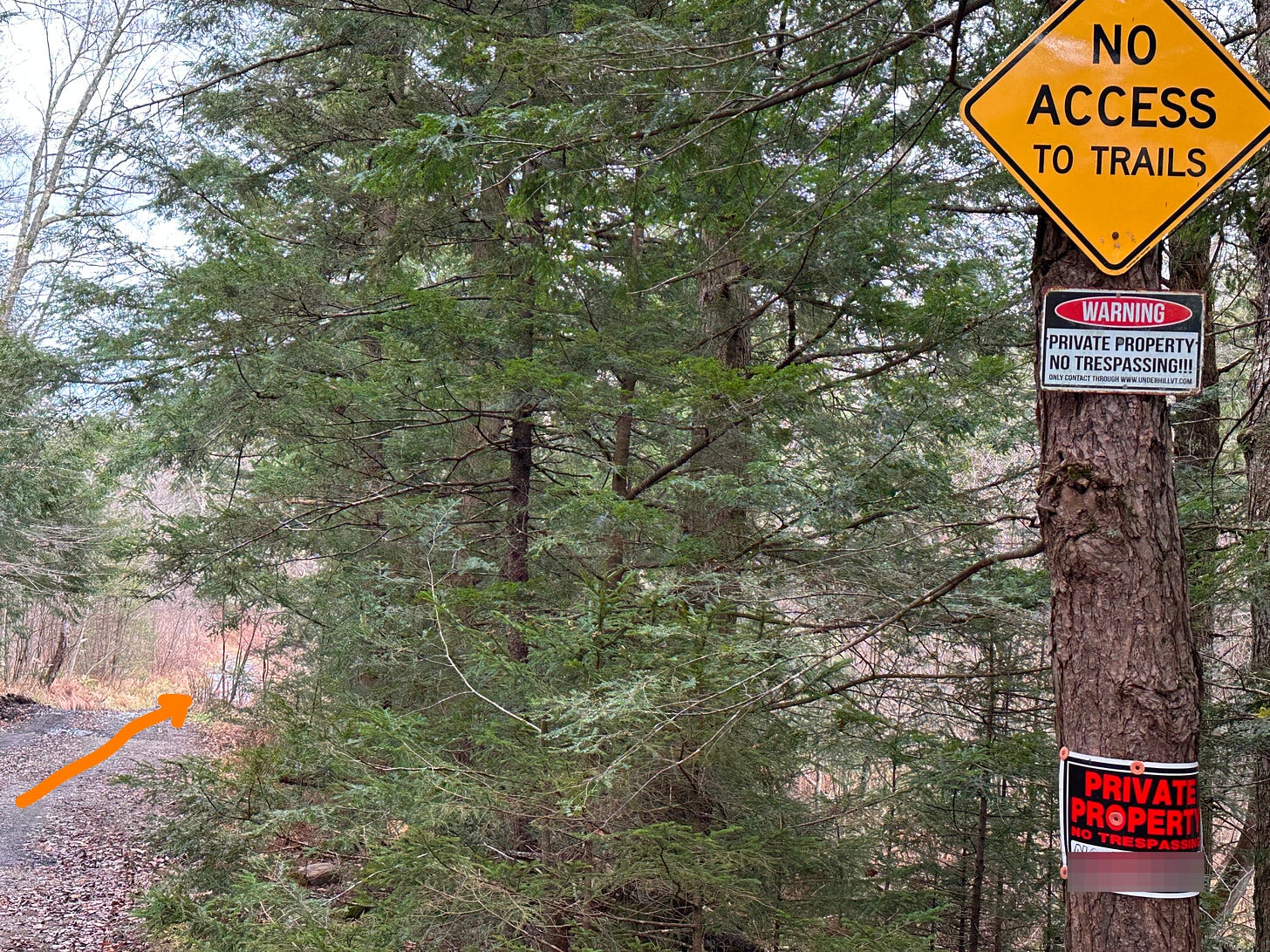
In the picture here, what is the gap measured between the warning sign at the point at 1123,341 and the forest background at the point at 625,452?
57 centimetres

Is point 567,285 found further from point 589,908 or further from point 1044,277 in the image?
point 1044,277

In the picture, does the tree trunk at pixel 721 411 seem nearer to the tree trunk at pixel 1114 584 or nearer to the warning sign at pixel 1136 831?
the tree trunk at pixel 1114 584

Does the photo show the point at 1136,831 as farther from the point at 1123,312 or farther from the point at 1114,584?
the point at 1123,312

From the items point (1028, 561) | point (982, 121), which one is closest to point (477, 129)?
point (982, 121)

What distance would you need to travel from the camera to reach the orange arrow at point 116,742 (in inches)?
511

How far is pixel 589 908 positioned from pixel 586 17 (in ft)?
12.1

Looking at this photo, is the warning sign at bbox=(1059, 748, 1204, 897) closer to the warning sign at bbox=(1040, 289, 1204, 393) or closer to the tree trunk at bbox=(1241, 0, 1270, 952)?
the warning sign at bbox=(1040, 289, 1204, 393)

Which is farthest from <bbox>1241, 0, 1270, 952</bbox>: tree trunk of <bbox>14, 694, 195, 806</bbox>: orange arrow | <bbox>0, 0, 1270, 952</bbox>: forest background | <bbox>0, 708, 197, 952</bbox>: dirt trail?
<bbox>14, 694, 195, 806</bbox>: orange arrow

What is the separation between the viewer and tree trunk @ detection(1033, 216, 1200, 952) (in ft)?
7.14

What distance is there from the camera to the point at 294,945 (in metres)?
3.92

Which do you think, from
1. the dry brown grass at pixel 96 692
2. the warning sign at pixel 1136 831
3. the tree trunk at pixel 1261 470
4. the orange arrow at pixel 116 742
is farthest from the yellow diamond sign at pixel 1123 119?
the dry brown grass at pixel 96 692

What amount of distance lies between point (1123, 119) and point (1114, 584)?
1.06 m

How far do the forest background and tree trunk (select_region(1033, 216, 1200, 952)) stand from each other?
38 cm

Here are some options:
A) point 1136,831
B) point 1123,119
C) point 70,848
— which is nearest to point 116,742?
point 70,848
